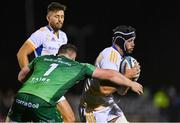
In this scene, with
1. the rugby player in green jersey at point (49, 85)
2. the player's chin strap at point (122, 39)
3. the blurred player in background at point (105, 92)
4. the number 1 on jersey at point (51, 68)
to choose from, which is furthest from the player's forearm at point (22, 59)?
the player's chin strap at point (122, 39)

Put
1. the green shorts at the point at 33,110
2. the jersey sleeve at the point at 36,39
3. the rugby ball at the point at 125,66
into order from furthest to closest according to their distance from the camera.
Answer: the jersey sleeve at the point at 36,39 → the rugby ball at the point at 125,66 → the green shorts at the point at 33,110

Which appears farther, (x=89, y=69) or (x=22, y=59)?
(x=22, y=59)

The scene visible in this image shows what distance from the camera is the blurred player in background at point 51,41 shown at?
10070mm

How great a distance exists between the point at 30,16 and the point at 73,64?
31193 millimetres

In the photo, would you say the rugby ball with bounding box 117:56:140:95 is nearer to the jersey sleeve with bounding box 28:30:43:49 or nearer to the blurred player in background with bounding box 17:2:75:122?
the blurred player in background with bounding box 17:2:75:122

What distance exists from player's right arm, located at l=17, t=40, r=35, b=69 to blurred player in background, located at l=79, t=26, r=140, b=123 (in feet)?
3.07

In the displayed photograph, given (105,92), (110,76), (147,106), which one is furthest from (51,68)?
(147,106)

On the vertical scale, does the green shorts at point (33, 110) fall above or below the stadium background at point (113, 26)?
above

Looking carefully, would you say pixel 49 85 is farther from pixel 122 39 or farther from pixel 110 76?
pixel 122 39

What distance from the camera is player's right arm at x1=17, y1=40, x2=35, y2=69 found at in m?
9.87

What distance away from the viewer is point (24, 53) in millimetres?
10031

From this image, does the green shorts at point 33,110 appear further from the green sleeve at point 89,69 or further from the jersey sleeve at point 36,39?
the jersey sleeve at point 36,39

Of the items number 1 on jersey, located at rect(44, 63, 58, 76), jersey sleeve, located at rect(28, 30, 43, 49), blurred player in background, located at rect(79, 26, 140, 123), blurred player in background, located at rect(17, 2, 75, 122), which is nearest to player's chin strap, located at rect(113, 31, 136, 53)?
blurred player in background, located at rect(79, 26, 140, 123)

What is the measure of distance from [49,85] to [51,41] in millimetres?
1819
